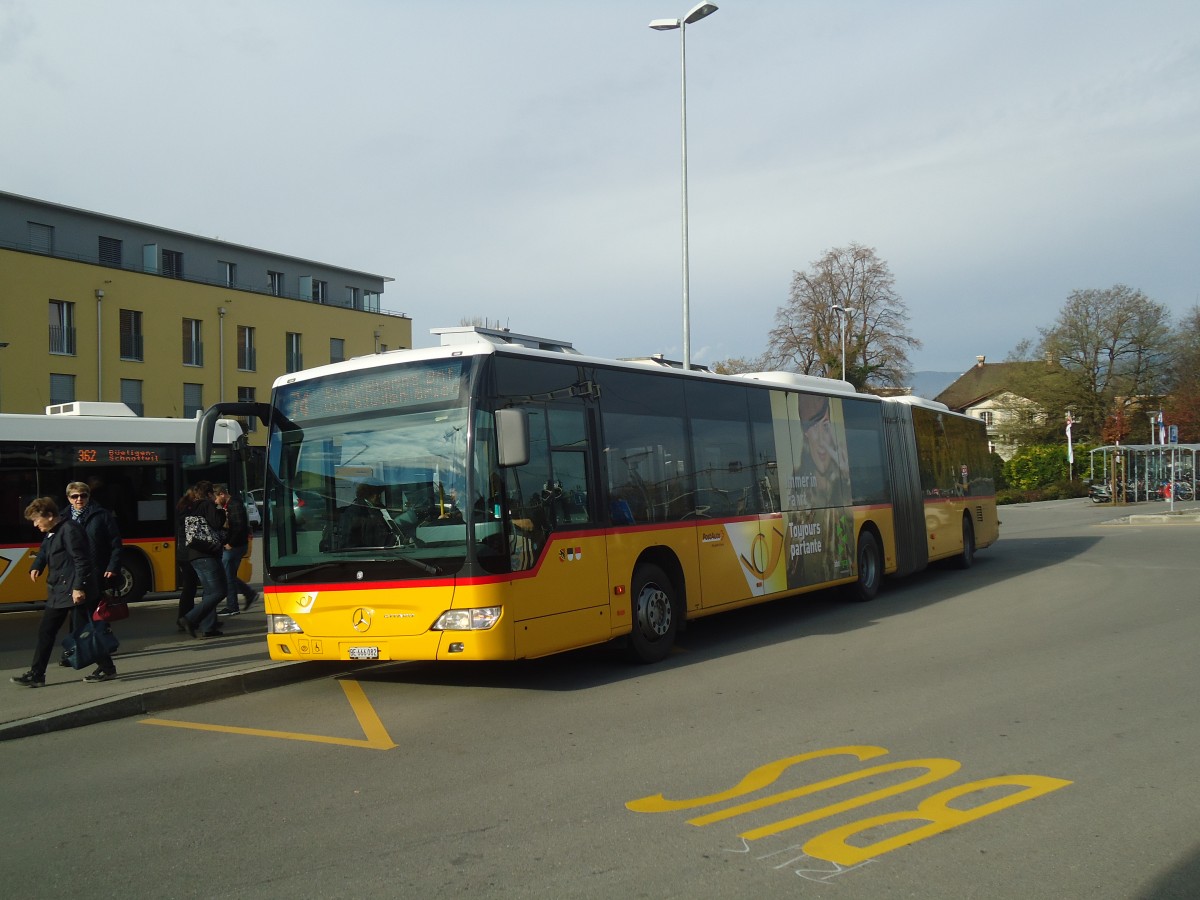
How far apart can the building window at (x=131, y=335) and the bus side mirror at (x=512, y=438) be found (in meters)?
40.8

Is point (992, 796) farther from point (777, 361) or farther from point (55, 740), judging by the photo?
point (777, 361)

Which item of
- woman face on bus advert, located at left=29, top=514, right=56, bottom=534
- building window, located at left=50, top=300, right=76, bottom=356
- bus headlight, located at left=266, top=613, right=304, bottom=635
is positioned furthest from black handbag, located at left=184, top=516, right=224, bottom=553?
building window, located at left=50, top=300, right=76, bottom=356

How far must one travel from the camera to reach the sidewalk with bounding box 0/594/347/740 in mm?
8352

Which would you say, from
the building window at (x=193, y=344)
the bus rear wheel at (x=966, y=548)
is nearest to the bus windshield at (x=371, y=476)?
the bus rear wheel at (x=966, y=548)

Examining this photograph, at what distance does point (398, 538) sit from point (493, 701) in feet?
5.16

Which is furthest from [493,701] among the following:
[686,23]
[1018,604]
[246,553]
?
[686,23]

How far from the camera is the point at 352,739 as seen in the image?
7574mm

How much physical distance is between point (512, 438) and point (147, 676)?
4383 millimetres

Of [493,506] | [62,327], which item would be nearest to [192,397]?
[62,327]

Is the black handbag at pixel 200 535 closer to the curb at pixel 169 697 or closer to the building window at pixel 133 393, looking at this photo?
the curb at pixel 169 697

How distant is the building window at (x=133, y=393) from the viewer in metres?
44.6

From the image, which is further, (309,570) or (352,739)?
(309,570)

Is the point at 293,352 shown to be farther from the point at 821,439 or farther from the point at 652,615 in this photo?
the point at 652,615

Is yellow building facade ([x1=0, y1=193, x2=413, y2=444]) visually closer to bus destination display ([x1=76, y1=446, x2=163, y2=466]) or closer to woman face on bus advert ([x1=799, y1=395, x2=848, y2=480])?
bus destination display ([x1=76, y1=446, x2=163, y2=466])
